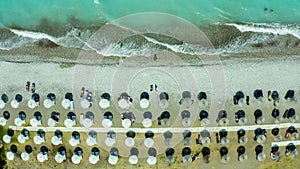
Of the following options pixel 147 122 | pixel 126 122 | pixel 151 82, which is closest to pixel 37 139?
pixel 126 122

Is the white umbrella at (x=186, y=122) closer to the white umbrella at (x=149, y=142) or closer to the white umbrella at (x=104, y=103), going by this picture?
the white umbrella at (x=149, y=142)

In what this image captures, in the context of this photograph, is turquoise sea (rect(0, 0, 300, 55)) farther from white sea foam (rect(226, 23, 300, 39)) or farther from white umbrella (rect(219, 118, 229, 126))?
white umbrella (rect(219, 118, 229, 126))

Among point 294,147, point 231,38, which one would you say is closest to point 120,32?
Result: point 231,38

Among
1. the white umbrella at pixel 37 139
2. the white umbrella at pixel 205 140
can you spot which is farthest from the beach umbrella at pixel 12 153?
the white umbrella at pixel 205 140

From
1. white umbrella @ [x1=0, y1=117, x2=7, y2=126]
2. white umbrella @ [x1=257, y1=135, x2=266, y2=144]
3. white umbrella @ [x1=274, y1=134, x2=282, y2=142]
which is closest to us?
white umbrella @ [x1=257, y1=135, x2=266, y2=144]

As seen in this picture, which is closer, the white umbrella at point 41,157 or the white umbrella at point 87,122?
the white umbrella at point 87,122

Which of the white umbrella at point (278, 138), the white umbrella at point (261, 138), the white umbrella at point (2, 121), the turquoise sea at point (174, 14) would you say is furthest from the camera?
the turquoise sea at point (174, 14)

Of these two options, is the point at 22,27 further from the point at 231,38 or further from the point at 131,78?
the point at 231,38

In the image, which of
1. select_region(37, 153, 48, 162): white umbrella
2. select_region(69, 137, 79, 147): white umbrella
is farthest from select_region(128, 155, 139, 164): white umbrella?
select_region(37, 153, 48, 162): white umbrella
